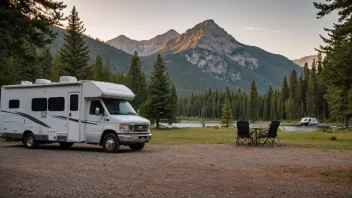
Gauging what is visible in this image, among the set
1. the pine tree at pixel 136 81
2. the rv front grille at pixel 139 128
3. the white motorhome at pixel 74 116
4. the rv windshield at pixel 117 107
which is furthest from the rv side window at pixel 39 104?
the pine tree at pixel 136 81

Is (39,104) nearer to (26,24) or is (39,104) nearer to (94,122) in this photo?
(94,122)

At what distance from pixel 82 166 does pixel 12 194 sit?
4.18 meters

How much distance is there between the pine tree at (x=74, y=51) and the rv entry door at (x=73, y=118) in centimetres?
2614

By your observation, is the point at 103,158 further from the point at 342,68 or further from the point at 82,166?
the point at 342,68

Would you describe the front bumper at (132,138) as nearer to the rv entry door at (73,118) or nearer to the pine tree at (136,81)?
the rv entry door at (73,118)

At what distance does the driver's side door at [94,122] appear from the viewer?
15.9 meters

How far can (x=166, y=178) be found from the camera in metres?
9.01

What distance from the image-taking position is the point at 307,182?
8578mm

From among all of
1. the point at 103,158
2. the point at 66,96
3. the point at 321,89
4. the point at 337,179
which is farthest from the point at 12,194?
the point at 321,89

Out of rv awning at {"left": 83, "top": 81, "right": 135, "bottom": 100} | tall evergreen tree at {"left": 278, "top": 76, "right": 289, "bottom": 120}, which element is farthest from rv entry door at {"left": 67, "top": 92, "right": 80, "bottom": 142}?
tall evergreen tree at {"left": 278, "top": 76, "right": 289, "bottom": 120}

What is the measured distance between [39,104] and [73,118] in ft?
8.09

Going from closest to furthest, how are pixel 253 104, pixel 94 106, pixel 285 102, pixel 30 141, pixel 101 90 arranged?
pixel 101 90 < pixel 94 106 < pixel 30 141 < pixel 253 104 < pixel 285 102

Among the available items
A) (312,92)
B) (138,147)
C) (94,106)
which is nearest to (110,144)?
(138,147)

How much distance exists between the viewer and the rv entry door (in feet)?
53.5
